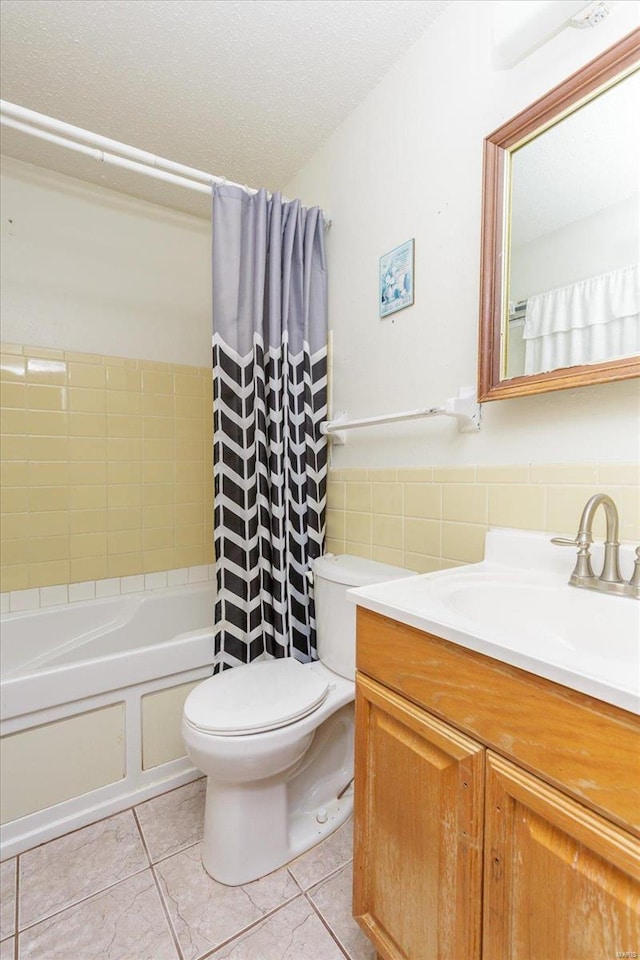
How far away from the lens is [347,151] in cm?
160

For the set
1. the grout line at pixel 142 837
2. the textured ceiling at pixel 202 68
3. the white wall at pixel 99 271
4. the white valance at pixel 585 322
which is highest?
the textured ceiling at pixel 202 68

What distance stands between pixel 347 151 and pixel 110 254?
1.15 m

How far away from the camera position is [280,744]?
1138mm

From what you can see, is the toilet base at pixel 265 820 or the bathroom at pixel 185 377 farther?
the toilet base at pixel 265 820

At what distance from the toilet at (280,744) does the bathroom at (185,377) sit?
0.07 metres

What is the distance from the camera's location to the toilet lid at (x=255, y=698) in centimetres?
113

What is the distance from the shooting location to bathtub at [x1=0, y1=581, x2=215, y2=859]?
1.29m

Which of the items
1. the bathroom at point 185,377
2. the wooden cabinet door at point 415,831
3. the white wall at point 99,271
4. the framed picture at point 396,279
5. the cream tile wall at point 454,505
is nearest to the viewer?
the wooden cabinet door at point 415,831

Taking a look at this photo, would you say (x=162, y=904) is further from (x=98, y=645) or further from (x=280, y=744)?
(x=98, y=645)

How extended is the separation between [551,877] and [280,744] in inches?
28.8

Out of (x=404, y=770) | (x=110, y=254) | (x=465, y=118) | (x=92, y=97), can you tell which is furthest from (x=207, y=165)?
(x=404, y=770)

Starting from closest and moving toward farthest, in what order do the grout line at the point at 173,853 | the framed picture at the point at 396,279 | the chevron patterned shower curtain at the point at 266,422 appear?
the grout line at the point at 173,853, the framed picture at the point at 396,279, the chevron patterned shower curtain at the point at 266,422

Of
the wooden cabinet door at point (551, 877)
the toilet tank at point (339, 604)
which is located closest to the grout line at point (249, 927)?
the toilet tank at point (339, 604)

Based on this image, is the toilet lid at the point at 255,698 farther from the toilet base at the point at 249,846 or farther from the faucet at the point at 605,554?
the faucet at the point at 605,554
